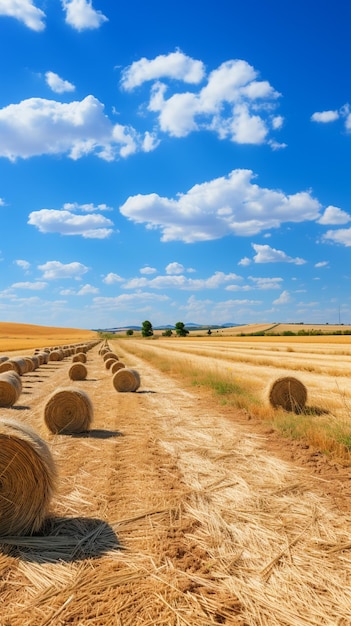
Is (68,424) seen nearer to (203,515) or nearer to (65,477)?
(65,477)

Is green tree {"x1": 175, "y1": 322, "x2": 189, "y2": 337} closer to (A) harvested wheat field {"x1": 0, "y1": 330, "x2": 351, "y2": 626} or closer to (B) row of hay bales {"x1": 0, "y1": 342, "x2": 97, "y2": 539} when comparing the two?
(A) harvested wheat field {"x1": 0, "y1": 330, "x2": 351, "y2": 626}

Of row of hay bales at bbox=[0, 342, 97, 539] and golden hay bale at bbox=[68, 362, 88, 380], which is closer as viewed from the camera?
row of hay bales at bbox=[0, 342, 97, 539]

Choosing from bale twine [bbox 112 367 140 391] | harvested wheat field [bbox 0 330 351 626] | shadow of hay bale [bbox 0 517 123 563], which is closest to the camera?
harvested wheat field [bbox 0 330 351 626]

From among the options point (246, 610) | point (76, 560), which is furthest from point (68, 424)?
point (246, 610)

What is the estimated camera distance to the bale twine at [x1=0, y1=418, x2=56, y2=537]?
19.4ft

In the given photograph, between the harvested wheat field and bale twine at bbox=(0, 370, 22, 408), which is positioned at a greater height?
bale twine at bbox=(0, 370, 22, 408)

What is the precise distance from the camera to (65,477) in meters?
8.09

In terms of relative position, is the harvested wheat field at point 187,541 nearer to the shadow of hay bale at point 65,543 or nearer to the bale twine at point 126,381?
the shadow of hay bale at point 65,543

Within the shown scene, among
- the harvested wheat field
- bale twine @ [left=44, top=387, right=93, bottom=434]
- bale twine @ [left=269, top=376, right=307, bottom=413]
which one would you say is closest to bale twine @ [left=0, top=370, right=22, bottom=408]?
bale twine @ [left=44, top=387, right=93, bottom=434]

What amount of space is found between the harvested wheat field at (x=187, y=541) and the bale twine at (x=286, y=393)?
135 inches

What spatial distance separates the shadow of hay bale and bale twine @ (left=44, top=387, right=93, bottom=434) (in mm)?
5569

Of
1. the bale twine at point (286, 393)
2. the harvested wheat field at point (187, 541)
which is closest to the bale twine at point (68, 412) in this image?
the harvested wheat field at point (187, 541)

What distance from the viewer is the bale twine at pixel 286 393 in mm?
13930

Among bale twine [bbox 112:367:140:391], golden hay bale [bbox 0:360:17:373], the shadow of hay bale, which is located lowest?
the shadow of hay bale
